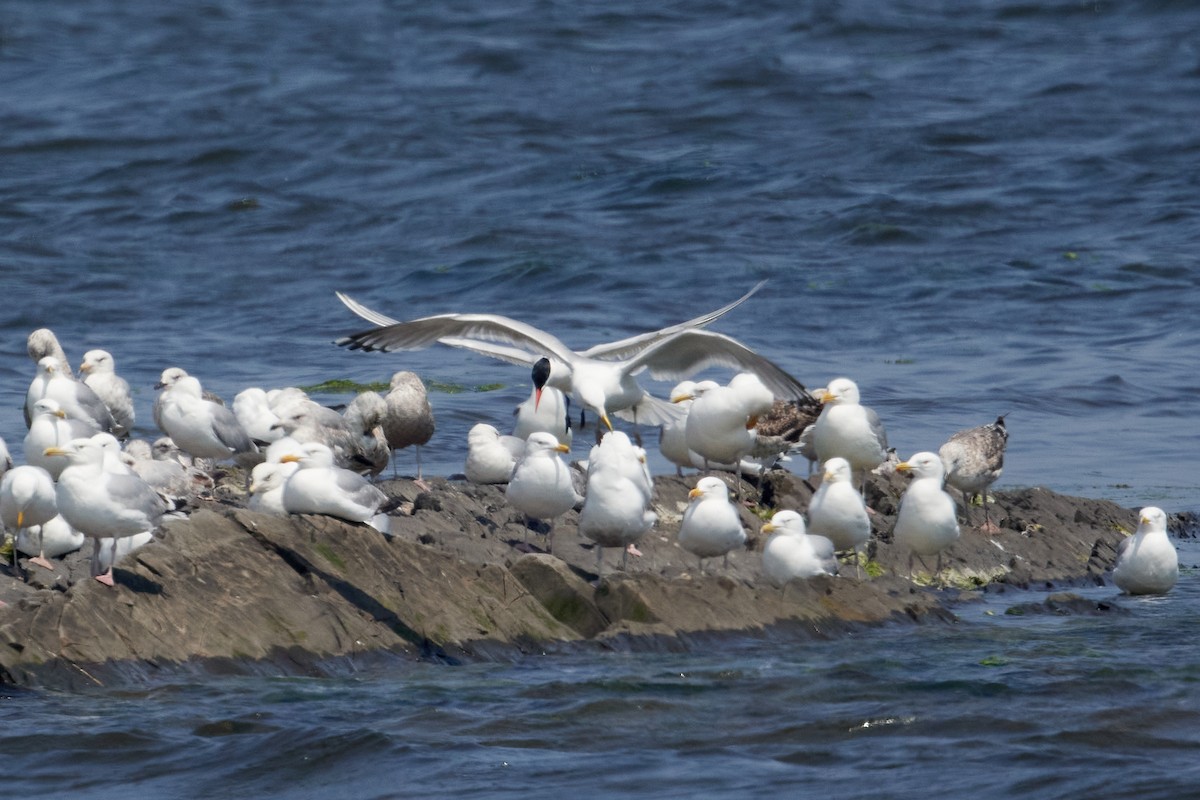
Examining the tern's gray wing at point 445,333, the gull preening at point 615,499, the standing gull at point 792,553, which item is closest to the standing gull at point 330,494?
the gull preening at point 615,499

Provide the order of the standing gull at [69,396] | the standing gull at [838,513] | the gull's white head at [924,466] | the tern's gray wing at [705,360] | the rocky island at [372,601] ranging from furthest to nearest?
the tern's gray wing at [705,360] → the standing gull at [69,396] → the gull's white head at [924,466] → the standing gull at [838,513] → the rocky island at [372,601]

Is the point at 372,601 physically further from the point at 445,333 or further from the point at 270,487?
the point at 445,333

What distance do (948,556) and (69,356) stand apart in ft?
39.6

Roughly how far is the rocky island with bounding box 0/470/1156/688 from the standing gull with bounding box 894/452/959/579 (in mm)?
261

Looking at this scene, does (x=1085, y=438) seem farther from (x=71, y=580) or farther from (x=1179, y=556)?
(x=71, y=580)

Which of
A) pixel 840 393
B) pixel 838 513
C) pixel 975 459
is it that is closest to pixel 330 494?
pixel 838 513

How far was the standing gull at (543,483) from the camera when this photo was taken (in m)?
9.83

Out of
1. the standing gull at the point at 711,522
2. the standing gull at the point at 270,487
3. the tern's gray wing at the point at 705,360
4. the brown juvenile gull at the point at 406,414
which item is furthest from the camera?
the brown juvenile gull at the point at 406,414

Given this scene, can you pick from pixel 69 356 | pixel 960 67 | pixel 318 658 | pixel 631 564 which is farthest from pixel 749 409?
pixel 960 67

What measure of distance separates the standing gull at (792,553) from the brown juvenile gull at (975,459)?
2.03 m

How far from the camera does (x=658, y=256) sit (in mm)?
Result: 25281

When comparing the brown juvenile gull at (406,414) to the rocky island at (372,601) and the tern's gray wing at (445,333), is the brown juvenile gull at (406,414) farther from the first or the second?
the rocky island at (372,601)

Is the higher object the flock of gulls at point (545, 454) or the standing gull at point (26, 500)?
the standing gull at point (26, 500)

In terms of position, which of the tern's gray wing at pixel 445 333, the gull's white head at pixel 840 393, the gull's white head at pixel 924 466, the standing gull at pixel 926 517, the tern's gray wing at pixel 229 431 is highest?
the tern's gray wing at pixel 445 333
